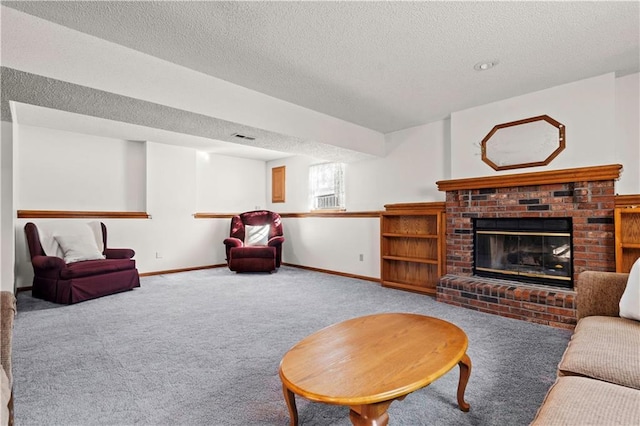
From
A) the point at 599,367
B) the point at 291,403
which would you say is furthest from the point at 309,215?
the point at 599,367

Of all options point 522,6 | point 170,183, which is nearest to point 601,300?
point 522,6

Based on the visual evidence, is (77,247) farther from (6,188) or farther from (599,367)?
(599,367)

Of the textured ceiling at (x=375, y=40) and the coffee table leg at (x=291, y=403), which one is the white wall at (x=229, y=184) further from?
the coffee table leg at (x=291, y=403)

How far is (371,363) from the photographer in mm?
1403

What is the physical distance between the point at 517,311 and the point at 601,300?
139cm

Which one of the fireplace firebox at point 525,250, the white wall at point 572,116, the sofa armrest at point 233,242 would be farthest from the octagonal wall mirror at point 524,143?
the sofa armrest at point 233,242

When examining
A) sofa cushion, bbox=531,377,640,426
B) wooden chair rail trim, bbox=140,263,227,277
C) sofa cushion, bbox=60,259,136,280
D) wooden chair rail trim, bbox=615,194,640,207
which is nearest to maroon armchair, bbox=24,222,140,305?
sofa cushion, bbox=60,259,136,280

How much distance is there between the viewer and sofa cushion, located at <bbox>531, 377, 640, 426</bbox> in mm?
943

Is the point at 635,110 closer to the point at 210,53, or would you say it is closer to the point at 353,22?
the point at 353,22

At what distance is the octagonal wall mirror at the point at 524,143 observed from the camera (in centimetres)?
331

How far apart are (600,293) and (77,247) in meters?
5.42

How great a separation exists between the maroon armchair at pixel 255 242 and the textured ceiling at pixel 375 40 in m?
3.03

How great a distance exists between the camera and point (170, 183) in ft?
19.0

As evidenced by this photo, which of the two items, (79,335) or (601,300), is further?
(79,335)
